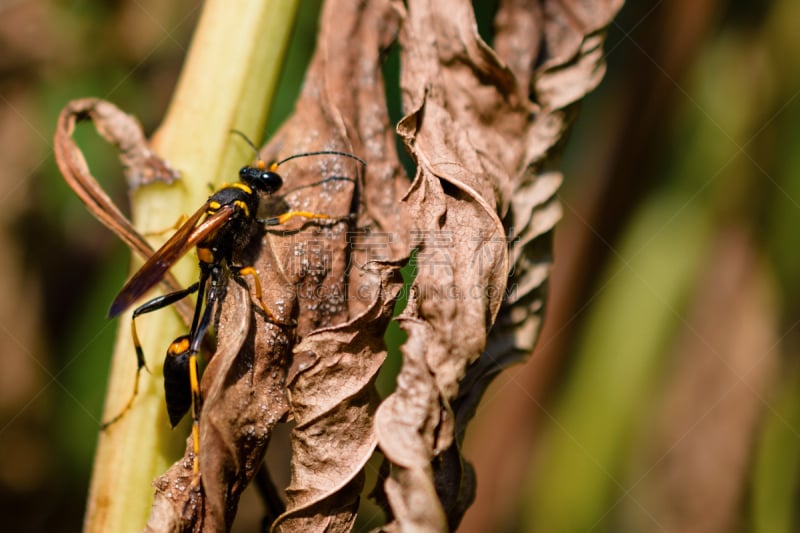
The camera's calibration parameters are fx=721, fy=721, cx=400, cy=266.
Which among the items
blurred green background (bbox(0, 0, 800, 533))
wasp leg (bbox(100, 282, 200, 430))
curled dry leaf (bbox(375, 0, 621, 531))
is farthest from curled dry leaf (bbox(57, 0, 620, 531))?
blurred green background (bbox(0, 0, 800, 533))

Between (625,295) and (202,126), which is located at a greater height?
(625,295)

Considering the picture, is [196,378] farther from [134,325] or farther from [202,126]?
[202,126]

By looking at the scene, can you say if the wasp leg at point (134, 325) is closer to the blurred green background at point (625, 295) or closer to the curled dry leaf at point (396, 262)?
the curled dry leaf at point (396, 262)

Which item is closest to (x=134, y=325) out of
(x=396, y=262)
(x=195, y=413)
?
(x=195, y=413)

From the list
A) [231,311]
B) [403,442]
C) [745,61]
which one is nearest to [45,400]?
[231,311]

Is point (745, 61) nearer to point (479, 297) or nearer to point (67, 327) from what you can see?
point (479, 297)

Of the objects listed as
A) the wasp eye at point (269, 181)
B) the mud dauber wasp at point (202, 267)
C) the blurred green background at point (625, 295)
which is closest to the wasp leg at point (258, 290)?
the mud dauber wasp at point (202, 267)

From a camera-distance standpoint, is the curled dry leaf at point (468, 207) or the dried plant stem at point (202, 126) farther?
the dried plant stem at point (202, 126)
